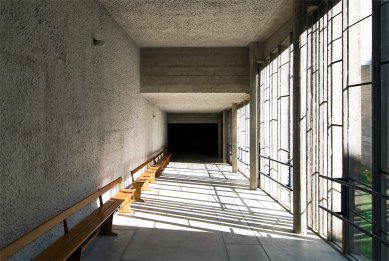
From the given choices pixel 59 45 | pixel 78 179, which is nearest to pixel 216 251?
pixel 78 179

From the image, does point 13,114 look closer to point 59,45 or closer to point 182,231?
point 59,45

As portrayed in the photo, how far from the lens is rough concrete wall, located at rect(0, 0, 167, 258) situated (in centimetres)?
285

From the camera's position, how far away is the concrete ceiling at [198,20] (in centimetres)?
577

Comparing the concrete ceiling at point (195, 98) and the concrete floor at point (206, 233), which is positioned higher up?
the concrete ceiling at point (195, 98)

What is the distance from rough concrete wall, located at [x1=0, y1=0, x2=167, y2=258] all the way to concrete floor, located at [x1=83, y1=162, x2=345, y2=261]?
0.89 metres

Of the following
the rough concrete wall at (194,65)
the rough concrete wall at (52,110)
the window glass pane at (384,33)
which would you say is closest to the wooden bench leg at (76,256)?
the rough concrete wall at (52,110)

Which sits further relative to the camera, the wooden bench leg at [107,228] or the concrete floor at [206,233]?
the wooden bench leg at [107,228]

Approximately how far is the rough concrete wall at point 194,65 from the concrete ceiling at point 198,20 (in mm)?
371

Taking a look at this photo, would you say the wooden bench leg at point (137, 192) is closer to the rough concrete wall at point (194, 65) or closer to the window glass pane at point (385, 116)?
the rough concrete wall at point (194, 65)

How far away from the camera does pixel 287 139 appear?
7.73m

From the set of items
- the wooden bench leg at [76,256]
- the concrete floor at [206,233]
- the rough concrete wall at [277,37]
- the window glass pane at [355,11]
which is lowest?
the concrete floor at [206,233]

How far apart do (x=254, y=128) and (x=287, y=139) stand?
1.47 m

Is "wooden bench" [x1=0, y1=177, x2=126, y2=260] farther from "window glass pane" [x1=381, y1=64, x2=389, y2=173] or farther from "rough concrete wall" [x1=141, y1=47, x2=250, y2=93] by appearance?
"rough concrete wall" [x1=141, y1=47, x2=250, y2=93]

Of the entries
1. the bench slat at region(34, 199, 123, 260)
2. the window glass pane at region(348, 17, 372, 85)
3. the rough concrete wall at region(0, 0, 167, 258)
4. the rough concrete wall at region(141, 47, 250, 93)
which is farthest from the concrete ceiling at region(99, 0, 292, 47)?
the bench slat at region(34, 199, 123, 260)
